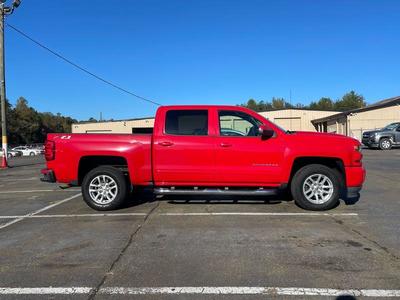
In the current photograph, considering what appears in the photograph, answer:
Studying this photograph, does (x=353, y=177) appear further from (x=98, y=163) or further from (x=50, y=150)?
(x=50, y=150)

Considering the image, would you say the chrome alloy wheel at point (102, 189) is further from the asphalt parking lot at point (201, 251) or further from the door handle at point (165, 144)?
the door handle at point (165, 144)

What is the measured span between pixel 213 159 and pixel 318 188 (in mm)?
2055

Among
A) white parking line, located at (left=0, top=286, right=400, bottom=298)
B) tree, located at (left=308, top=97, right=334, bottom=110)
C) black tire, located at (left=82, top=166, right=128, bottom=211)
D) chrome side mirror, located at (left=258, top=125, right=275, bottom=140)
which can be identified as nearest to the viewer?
white parking line, located at (left=0, top=286, right=400, bottom=298)

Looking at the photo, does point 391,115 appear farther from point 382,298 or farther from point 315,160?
point 382,298

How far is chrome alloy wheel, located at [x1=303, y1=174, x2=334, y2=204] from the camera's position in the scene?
8.72 meters

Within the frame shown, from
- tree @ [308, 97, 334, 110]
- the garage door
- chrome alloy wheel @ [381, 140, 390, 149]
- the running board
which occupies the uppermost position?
tree @ [308, 97, 334, 110]

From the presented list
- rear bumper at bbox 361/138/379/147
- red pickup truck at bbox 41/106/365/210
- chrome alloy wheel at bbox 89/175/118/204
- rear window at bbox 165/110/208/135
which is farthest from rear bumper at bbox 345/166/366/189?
rear bumper at bbox 361/138/379/147

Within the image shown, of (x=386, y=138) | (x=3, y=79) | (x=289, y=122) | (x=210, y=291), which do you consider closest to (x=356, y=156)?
(x=210, y=291)

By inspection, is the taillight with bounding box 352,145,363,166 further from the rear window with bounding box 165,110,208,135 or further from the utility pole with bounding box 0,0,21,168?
the utility pole with bounding box 0,0,21,168

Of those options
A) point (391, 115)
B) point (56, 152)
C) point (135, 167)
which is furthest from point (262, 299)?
point (391, 115)

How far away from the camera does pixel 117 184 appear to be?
29.3 ft

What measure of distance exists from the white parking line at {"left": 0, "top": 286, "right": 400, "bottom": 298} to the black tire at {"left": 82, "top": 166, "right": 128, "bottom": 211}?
13.9 feet

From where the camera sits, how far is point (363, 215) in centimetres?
833

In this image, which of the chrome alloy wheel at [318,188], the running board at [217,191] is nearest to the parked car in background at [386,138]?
the chrome alloy wheel at [318,188]
